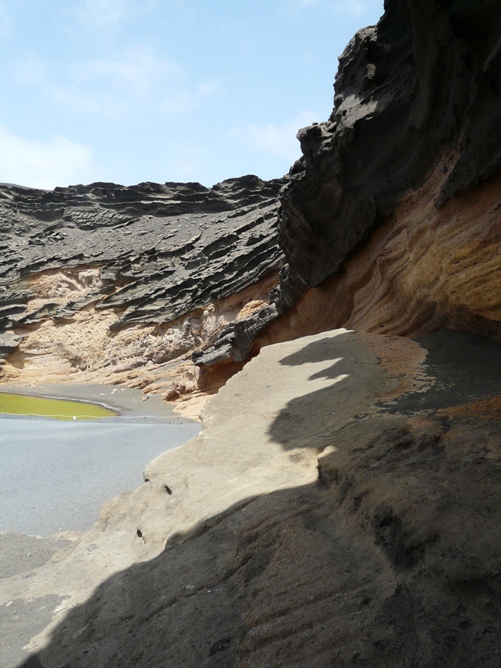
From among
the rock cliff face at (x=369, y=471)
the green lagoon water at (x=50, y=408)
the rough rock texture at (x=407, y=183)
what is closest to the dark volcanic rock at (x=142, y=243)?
the green lagoon water at (x=50, y=408)

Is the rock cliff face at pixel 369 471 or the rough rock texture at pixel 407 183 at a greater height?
the rough rock texture at pixel 407 183

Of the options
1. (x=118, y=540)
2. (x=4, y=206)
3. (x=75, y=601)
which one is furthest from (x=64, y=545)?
(x=4, y=206)

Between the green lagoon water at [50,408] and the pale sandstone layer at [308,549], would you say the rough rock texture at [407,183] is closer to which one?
the pale sandstone layer at [308,549]

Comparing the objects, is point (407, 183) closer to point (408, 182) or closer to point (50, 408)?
point (408, 182)

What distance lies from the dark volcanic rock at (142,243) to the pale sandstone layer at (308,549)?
732 inches

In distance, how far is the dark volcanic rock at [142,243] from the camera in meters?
26.6

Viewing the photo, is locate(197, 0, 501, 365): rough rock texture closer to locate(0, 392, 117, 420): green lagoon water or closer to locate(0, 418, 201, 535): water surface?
locate(0, 418, 201, 535): water surface

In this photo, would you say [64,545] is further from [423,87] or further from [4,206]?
[4,206]

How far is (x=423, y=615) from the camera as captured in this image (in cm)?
192

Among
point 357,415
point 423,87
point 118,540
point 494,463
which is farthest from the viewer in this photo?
point 423,87

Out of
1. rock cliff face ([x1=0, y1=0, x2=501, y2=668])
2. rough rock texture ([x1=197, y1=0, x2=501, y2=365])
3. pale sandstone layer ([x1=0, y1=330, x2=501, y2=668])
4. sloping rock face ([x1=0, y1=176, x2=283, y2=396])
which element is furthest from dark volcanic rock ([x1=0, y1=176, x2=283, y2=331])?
pale sandstone layer ([x1=0, y1=330, x2=501, y2=668])

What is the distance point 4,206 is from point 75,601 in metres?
44.7

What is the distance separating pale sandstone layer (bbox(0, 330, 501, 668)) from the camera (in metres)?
1.98

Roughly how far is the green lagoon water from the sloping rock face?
13.5 ft
